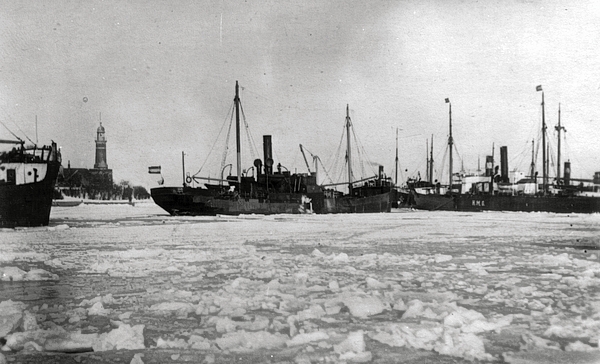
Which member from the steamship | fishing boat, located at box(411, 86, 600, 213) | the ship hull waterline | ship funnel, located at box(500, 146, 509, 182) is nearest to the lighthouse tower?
the ship hull waterline

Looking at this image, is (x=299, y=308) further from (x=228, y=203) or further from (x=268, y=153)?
→ (x=268, y=153)

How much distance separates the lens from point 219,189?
33281 millimetres

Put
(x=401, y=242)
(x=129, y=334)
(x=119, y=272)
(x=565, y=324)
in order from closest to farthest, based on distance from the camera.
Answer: (x=129, y=334) < (x=565, y=324) < (x=119, y=272) < (x=401, y=242)

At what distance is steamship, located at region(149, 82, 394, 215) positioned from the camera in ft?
103

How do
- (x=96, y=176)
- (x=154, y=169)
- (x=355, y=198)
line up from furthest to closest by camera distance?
(x=355, y=198) → (x=96, y=176) → (x=154, y=169)

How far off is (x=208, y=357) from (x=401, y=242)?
31.3 ft

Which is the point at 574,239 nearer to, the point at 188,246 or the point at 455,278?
the point at 455,278

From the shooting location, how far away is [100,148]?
11.1 m

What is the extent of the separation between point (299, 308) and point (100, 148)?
25.7ft

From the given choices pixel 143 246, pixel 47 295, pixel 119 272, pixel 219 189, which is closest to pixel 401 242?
pixel 143 246

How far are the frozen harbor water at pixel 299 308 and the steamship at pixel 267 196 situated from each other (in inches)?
715

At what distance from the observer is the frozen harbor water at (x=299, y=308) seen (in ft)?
12.8

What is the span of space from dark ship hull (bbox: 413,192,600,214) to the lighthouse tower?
105 ft

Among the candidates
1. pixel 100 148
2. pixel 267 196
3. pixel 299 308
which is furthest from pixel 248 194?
pixel 299 308
